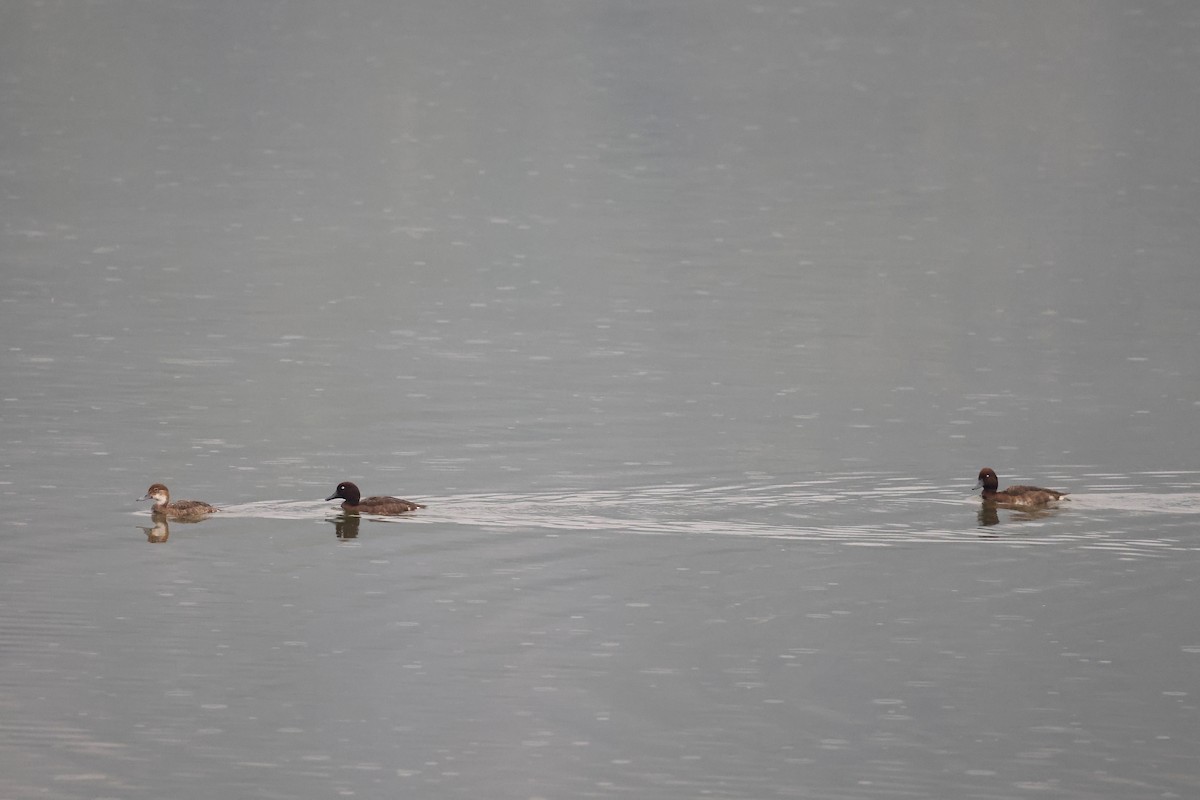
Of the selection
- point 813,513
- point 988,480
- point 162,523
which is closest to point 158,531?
point 162,523

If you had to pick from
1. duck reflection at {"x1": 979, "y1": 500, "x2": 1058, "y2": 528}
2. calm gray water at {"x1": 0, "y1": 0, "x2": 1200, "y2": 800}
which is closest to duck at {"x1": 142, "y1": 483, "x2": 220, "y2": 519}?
calm gray water at {"x1": 0, "y1": 0, "x2": 1200, "y2": 800}

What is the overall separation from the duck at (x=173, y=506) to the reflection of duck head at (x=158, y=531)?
2.1 inches

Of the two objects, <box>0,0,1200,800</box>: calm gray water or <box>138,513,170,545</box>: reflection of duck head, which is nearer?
<box>0,0,1200,800</box>: calm gray water

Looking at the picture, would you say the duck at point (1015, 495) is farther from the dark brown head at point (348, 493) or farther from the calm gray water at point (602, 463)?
the dark brown head at point (348, 493)

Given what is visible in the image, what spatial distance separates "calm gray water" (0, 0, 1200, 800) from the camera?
14461 mm

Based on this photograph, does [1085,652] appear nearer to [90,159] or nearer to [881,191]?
[881,191]

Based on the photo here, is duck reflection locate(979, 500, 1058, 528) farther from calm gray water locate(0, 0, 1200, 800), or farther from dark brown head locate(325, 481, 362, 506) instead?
dark brown head locate(325, 481, 362, 506)

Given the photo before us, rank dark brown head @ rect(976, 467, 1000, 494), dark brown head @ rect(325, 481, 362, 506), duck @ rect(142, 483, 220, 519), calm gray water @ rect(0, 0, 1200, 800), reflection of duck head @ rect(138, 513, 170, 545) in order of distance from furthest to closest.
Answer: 1. dark brown head @ rect(976, 467, 1000, 494)
2. dark brown head @ rect(325, 481, 362, 506)
3. duck @ rect(142, 483, 220, 519)
4. reflection of duck head @ rect(138, 513, 170, 545)
5. calm gray water @ rect(0, 0, 1200, 800)

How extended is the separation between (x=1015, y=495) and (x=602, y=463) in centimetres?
460

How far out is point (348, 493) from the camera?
19734mm

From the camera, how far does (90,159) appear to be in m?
49.6

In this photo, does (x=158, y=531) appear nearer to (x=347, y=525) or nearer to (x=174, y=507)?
(x=174, y=507)

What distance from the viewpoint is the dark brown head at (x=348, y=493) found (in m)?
19.7

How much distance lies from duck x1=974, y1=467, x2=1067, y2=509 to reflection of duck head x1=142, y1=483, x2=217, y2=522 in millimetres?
7143
